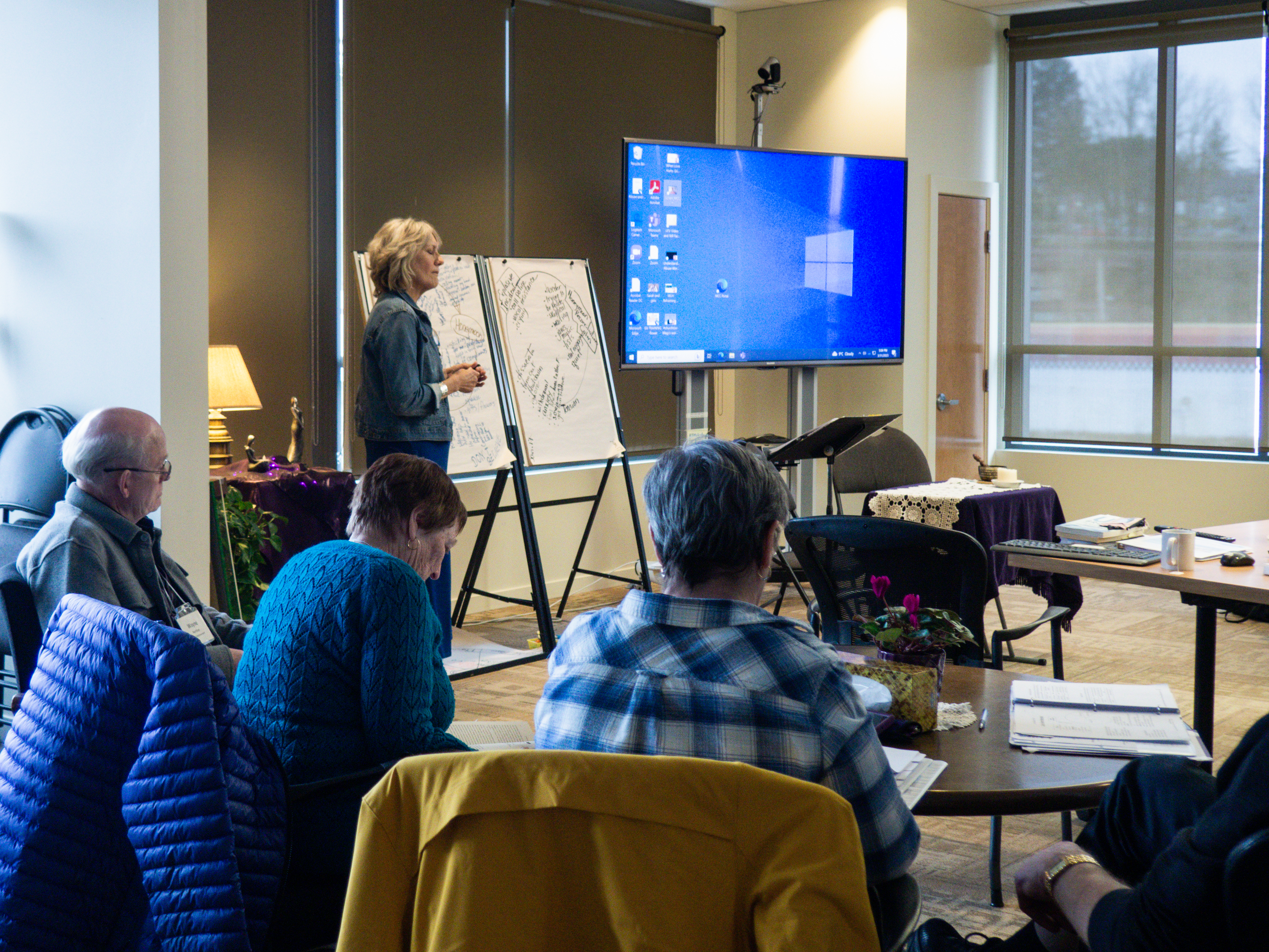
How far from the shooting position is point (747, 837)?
1.10 m

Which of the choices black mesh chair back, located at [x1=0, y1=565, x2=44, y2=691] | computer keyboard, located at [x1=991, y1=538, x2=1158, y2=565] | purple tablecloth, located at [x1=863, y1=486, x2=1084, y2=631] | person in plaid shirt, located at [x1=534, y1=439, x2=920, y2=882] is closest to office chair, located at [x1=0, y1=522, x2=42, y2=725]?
black mesh chair back, located at [x1=0, y1=565, x2=44, y2=691]

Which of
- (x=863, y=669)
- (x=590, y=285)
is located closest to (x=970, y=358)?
(x=590, y=285)

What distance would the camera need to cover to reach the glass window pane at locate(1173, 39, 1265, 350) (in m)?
6.72

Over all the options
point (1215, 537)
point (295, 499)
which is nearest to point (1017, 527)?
point (1215, 537)

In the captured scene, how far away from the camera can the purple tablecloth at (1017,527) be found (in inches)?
175

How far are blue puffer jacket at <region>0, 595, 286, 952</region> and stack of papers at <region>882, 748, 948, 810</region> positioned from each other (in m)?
0.86

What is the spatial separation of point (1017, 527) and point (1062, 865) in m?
3.31

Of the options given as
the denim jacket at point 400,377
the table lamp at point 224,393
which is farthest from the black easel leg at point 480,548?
the table lamp at point 224,393

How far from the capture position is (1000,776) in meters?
1.73

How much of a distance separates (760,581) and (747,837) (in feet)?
1.63

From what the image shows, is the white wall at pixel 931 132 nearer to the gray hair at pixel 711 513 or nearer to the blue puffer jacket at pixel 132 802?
the gray hair at pixel 711 513

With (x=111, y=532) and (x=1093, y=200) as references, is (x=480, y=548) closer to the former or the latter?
(x=111, y=532)

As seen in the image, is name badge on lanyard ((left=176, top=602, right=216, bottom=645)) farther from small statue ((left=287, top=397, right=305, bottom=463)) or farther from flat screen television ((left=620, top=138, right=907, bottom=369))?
flat screen television ((left=620, top=138, right=907, bottom=369))

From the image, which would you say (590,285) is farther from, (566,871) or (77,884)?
(566,871)
